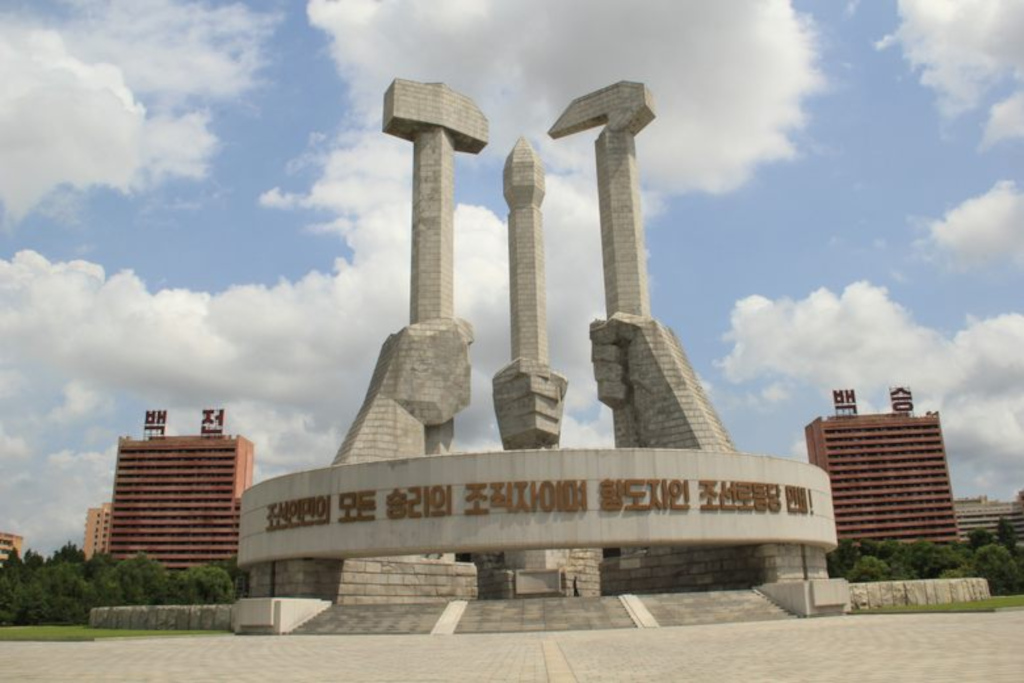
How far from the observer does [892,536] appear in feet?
396

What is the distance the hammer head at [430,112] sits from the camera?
1672 inches

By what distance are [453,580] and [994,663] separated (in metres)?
23.7

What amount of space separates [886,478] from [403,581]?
10821cm

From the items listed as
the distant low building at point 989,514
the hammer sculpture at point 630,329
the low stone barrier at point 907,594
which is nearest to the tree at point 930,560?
the low stone barrier at point 907,594

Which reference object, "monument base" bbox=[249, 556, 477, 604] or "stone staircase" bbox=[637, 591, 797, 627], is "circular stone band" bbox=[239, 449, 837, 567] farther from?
"stone staircase" bbox=[637, 591, 797, 627]

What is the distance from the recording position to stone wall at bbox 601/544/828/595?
2872cm

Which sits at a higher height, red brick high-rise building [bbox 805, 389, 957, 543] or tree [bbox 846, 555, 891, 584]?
red brick high-rise building [bbox 805, 389, 957, 543]

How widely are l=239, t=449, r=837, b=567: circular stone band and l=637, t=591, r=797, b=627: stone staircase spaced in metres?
2.26

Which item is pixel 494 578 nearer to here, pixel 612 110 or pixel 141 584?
pixel 612 110

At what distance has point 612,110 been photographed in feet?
145

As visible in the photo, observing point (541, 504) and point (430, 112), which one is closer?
point (541, 504)

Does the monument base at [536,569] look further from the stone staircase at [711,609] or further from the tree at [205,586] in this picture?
the tree at [205,586]

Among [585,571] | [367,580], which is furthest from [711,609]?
[585,571]

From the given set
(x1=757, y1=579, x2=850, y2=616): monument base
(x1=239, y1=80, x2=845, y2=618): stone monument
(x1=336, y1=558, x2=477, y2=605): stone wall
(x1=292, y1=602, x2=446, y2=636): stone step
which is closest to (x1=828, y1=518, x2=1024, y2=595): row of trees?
(x1=239, y1=80, x2=845, y2=618): stone monument
